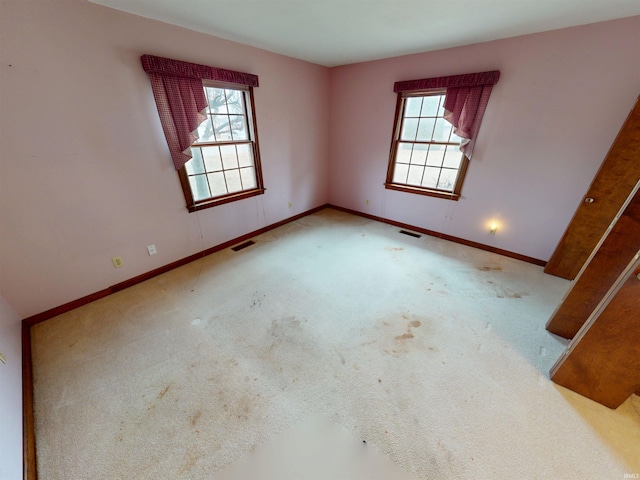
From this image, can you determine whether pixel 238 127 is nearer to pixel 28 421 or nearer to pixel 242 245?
pixel 242 245

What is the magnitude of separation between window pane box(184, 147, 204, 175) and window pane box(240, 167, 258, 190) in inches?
21.6

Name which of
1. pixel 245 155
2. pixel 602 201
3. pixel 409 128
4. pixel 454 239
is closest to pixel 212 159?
pixel 245 155

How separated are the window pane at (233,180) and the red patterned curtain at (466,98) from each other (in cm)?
253

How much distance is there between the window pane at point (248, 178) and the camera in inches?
122

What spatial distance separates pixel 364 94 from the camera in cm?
344

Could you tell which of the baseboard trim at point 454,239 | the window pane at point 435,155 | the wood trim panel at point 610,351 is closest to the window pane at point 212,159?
the baseboard trim at point 454,239

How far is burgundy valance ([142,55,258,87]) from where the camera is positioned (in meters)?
1.98

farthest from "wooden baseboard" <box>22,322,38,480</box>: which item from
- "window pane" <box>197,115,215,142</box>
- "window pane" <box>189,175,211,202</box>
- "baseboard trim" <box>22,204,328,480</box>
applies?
"window pane" <box>197,115,215,142</box>

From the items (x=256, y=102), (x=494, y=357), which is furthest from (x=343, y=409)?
(x=256, y=102)

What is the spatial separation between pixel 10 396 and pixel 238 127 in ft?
9.18

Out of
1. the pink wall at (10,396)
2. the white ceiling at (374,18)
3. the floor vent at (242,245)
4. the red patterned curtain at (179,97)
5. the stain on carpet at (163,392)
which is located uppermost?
the white ceiling at (374,18)

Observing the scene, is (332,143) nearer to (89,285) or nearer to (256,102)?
(256,102)

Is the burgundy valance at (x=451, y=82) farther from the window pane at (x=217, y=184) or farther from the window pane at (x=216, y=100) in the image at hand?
the window pane at (x=217, y=184)

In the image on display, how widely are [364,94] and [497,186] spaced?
2195 mm
